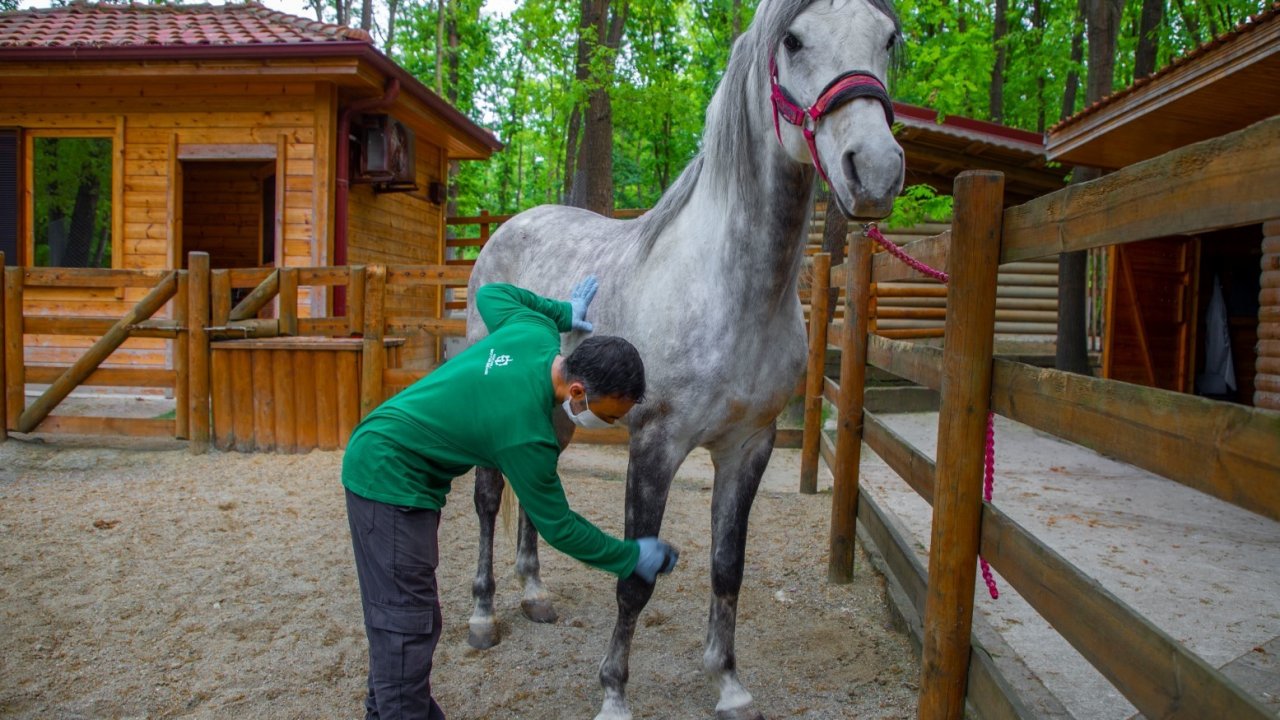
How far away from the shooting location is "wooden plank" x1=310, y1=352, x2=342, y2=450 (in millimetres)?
6723

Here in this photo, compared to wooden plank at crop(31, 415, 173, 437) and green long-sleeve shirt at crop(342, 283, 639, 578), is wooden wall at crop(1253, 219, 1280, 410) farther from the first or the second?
wooden plank at crop(31, 415, 173, 437)

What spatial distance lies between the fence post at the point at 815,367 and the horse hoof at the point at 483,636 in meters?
3.26

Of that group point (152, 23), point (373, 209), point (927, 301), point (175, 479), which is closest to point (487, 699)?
point (175, 479)

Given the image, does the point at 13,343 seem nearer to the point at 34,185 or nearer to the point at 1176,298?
the point at 34,185

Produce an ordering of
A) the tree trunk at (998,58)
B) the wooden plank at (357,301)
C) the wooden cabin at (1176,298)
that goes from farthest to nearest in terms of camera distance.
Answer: the tree trunk at (998,58)
the wooden cabin at (1176,298)
the wooden plank at (357,301)

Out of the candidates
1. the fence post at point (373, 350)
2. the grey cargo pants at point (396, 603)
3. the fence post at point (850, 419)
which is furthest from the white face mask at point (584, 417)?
the fence post at point (373, 350)

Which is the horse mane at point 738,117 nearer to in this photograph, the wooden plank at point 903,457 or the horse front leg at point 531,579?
the wooden plank at point 903,457

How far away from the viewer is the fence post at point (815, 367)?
19.4 ft

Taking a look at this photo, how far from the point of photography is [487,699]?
2.92 metres

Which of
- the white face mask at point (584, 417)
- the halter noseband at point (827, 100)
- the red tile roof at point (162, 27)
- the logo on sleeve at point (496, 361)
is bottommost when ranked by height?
the white face mask at point (584, 417)

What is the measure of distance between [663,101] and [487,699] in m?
11.3

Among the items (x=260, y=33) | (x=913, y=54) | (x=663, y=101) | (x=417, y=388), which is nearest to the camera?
(x=417, y=388)

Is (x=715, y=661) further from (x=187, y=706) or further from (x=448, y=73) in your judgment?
(x=448, y=73)

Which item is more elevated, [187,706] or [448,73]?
[448,73]
